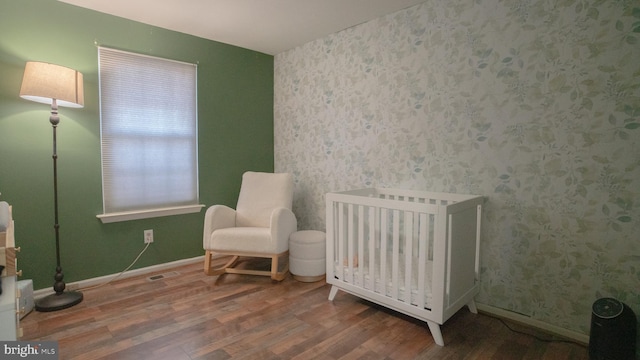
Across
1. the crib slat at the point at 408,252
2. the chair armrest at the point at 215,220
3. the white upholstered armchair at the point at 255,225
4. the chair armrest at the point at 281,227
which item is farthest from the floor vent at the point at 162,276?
the crib slat at the point at 408,252

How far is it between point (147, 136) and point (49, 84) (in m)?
0.80

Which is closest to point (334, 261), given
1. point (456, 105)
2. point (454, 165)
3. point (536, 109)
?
point (454, 165)

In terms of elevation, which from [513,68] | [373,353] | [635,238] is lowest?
[373,353]

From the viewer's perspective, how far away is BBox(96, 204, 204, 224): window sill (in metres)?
2.57

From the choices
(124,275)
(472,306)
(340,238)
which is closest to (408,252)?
(340,238)

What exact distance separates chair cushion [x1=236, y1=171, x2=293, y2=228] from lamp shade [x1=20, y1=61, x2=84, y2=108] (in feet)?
4.87

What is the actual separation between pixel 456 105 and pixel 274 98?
2.06 m

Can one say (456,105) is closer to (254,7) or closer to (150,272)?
(254,7)

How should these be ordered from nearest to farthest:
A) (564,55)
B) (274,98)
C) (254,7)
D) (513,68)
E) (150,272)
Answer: (564,55) → (513,68) → (254,7) → (150,272) → (274,98)

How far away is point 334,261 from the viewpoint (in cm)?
227

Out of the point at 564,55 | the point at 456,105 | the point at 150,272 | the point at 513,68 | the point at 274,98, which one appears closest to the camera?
the point at 564,55
